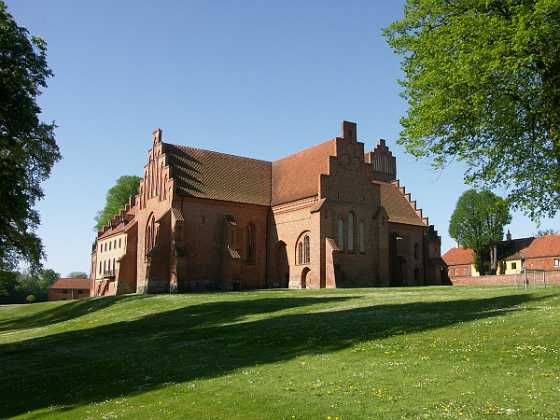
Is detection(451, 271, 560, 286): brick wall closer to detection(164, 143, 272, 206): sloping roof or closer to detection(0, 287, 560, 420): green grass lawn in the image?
detection(164, 143, 272, 206): sloping roof

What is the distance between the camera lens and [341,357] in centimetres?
1537

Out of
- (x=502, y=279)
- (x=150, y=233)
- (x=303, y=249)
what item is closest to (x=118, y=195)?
(x=150, y=233)

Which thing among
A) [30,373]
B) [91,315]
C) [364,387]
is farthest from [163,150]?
[364,387]

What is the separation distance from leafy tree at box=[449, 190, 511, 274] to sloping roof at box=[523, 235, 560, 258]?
191 inches

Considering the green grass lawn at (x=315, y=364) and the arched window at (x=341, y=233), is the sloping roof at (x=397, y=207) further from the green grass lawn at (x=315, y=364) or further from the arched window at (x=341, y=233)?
the green grass lawn at (x=315, y=364)

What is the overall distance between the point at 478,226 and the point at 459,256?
13.8 metres

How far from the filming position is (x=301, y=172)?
52781mm

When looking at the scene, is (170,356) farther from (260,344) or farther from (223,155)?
(223,155)

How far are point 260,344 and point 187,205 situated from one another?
31.2m

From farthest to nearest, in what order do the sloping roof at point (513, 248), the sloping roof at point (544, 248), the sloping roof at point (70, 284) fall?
the sloping roof at point (70, 284)
the sloping roof at point (513, 248)
the sloping roof at point (544, 248)

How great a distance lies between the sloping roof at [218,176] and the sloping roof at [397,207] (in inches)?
521

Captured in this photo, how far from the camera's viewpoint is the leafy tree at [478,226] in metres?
80.2

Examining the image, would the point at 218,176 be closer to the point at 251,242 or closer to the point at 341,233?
the point at 251,242

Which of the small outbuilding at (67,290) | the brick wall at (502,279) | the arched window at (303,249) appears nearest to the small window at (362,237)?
the arched window at (303,249)
